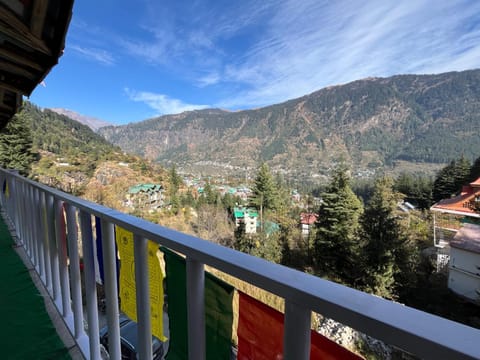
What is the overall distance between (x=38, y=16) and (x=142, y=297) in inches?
56.8

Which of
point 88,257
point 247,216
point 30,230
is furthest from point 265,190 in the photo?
point 88,257

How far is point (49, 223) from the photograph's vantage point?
1.34 metres

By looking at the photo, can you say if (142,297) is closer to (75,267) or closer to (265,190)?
(75,267)

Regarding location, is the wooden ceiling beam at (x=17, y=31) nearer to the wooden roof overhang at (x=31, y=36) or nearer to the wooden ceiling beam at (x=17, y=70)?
the wooden roof overhang at (x=31, y=36)

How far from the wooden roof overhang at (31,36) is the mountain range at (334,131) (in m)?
47.0

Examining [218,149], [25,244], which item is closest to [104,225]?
[25,244]

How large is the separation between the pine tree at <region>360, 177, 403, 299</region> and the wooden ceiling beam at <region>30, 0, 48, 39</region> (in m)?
11.9

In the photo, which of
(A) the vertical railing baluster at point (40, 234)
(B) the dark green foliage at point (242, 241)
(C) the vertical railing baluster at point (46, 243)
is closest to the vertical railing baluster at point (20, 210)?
(A) the vertical railing baluster at point (40, 234)

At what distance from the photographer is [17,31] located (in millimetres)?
1202

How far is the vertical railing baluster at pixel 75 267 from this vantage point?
1104 millimetres

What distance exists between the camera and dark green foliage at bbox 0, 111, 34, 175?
1147 centimetres

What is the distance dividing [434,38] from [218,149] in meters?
61.4

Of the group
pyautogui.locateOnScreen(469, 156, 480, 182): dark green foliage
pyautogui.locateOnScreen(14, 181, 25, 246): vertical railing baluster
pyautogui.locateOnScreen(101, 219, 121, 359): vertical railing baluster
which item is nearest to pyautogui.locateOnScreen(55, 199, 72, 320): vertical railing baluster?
pyautogui.locateOnScreen(101, 219, 121, 359): vertical railing baluster

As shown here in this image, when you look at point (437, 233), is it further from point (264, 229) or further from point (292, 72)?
point (292, 72)
